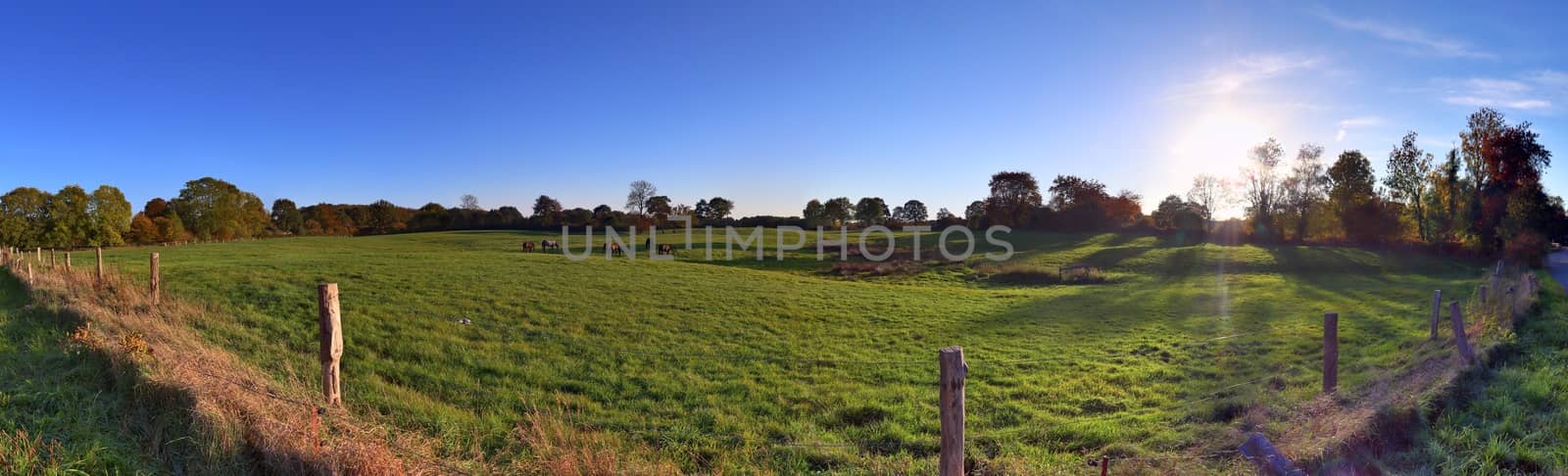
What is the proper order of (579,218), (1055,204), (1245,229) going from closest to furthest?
1. (1245,229)
2. (1055,204)
3. (579,218)

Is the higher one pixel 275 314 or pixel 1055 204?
pixel 1055 204

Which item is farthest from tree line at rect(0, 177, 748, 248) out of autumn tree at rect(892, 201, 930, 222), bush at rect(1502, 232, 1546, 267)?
bush at rect(1502, 232, 1546, 267)

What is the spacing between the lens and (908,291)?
2328cm

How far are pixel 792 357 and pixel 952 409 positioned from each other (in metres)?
6.91

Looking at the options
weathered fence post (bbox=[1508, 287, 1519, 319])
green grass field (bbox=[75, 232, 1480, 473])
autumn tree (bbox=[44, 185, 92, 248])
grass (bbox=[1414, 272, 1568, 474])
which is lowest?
green grass field (bbox=[75, 232, 1480, 473])

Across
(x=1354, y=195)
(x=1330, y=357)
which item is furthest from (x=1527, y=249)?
(x=1330, y=357)

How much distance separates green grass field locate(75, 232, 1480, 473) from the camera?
6.24 metres

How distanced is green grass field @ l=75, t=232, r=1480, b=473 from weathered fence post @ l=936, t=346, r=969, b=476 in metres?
1.77

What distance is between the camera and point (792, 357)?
34.4 feet

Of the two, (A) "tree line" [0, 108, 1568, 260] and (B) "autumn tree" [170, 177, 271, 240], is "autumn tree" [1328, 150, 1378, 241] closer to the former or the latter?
(A) "tree line" [0, 108, 1568, 260]

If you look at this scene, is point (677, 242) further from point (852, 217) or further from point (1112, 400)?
point (852, 217)

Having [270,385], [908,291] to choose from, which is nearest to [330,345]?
[270,385]

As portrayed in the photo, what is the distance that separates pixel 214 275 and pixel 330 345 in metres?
18.2

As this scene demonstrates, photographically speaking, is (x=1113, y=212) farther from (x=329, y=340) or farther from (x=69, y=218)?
(x=69, y=218)
